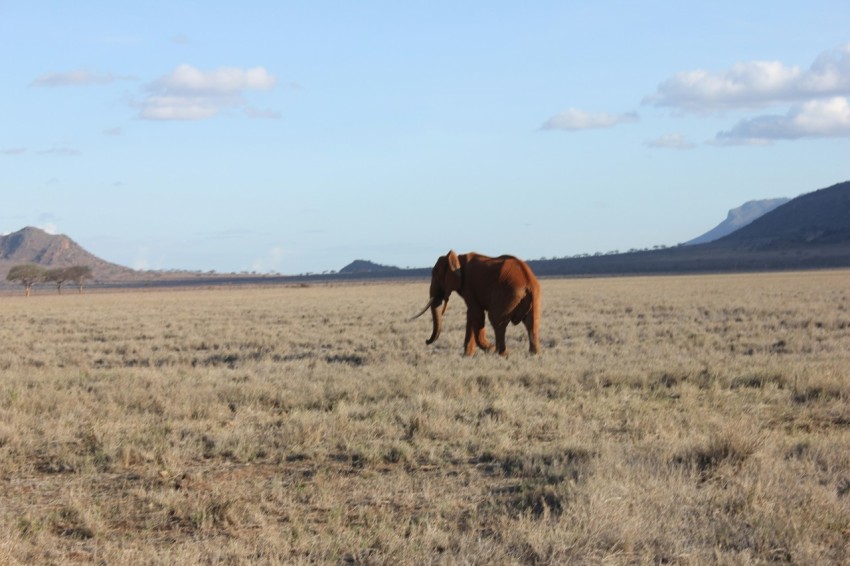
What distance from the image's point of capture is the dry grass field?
555 cm

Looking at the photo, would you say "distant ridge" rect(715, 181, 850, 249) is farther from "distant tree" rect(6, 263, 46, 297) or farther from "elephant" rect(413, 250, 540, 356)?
"elephant" rect(413, 250, 540, 356)

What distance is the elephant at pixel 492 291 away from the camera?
15438 mm

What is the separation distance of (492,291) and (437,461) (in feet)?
26.2

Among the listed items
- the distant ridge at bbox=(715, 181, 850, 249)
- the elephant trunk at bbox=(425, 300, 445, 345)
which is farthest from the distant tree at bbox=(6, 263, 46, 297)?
the elephant trunk at bbox=(425, 300, 445, 345)

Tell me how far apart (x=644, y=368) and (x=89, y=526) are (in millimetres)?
8700

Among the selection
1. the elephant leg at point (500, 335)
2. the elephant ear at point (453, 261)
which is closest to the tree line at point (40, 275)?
the elephant ear at point (453, 261)

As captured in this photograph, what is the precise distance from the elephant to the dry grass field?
2.11 feet

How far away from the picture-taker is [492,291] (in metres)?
15.7

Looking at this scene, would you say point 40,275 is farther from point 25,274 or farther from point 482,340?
point 482,340

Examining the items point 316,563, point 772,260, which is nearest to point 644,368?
point 316,563

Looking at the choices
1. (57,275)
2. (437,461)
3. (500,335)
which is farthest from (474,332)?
(57,275)

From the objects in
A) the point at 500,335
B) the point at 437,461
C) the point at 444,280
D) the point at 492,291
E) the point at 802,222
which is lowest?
the point at 437,461

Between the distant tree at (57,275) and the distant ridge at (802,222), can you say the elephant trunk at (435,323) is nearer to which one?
the distant tree at (57,275)

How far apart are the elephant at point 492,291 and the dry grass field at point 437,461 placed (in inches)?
25.3
